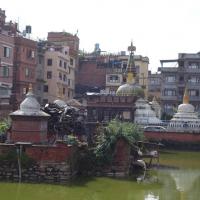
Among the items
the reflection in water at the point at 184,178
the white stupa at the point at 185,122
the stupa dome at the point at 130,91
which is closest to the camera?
the reflection in water at the point at 184,178

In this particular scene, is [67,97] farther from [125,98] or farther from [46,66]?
[125,98]

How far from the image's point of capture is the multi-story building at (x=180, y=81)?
84.7 m

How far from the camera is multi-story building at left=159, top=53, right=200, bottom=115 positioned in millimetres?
84688

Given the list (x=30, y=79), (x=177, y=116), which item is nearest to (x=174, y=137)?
(x=177, y=116)

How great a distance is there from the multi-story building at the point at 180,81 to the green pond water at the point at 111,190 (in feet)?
182

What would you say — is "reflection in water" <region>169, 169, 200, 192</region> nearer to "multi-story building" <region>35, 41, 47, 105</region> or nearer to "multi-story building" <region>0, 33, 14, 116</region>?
"multi-story building" <region>0, 33, 14, 116</region>

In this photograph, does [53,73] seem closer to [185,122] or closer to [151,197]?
[185,122]

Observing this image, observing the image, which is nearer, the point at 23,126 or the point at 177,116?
the point at 23,126

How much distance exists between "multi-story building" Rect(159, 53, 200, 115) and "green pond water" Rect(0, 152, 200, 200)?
55406 millimetres

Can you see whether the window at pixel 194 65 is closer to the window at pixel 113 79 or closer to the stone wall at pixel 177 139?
the window at pixel 113 79

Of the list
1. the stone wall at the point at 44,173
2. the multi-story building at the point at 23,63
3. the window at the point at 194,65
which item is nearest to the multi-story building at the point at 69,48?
the multi-story building at the point at 23,63

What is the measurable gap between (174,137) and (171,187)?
93.8 ft

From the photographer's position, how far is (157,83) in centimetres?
10562

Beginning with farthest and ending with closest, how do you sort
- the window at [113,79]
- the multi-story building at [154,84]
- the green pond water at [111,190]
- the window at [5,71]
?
1. the multi-story building at [154,84]
2. the window at [113,79]
3. the window at [5,71]
4. the green pond water at [111,190]
